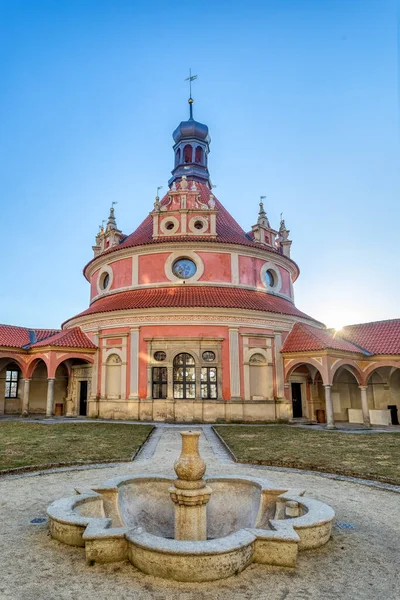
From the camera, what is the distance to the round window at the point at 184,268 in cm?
2786

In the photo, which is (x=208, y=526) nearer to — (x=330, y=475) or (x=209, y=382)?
(x=330, y=475)

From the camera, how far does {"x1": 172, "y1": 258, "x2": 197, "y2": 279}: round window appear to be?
27.9 m

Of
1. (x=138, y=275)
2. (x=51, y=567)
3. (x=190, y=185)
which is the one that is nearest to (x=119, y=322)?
(x=138, y=275)

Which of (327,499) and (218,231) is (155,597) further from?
(218,231)

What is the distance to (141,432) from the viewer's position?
60.2 feet

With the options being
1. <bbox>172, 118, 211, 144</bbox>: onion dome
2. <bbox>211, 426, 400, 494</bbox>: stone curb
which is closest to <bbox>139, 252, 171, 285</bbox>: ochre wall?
<bbox>211, 426, 400, 494</bbox>: stone curb

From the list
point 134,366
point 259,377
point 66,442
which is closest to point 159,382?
point 134,366

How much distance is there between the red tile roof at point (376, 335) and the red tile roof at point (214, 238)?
8089 mm

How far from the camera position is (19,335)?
30969 mm

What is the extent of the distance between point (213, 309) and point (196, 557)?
67.9 ft

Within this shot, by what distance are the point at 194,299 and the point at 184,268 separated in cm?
333

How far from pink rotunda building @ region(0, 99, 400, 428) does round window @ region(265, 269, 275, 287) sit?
0.08m

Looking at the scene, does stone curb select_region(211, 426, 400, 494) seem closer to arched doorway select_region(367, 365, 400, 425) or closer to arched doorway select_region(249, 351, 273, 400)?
arched doorway select_region(249, 351, 273, 400)

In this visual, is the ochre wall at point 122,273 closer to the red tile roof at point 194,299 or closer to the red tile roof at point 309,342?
the red tile roof at point 194,299
